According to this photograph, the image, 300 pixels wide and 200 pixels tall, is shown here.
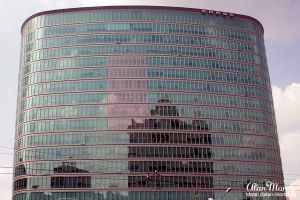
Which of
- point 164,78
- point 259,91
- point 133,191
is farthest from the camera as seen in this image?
point 259,91

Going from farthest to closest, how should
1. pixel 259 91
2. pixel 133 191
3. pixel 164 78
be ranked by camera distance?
pixel 259 91
pixel 164 78
pixel 133 191

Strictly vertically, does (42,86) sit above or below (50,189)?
above

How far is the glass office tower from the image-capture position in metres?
125

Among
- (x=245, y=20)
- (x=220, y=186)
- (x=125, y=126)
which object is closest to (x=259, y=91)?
(x=245, y=20)

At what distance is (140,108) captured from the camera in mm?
129875

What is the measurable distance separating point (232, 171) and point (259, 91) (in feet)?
98.8

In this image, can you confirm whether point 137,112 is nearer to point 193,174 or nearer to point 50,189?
point 193,174

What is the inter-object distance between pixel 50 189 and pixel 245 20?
85.3m

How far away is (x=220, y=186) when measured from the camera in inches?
5022

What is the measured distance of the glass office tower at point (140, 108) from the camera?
12456 cm

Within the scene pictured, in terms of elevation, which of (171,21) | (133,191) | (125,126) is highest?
(171,21)

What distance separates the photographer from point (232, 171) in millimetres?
129875

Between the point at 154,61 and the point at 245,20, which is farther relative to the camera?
the point at 245,20

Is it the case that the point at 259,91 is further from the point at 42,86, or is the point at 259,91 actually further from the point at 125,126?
the point at 42,86
